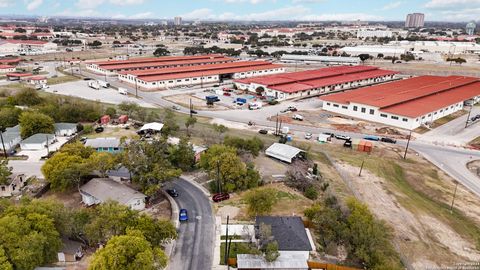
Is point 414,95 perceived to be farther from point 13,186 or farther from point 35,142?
point 13,186

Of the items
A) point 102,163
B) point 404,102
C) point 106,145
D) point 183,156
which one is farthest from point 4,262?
point 404,102

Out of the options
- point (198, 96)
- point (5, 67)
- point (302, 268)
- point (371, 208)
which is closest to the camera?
point (302, 268)

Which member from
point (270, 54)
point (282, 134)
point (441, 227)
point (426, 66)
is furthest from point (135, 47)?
point (441, 227)

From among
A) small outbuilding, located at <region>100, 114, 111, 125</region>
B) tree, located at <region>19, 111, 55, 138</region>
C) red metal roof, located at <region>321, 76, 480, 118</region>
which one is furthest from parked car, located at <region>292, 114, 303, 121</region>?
tree, located at <region>19, 111, 55, 138</region>

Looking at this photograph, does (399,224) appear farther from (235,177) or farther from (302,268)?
(235,177)

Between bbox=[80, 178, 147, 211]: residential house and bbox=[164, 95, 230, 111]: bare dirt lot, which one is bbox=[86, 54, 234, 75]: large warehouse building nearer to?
bbox=[164, 95, 230, 111]: bare dirt lot

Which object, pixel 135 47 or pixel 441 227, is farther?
pixel 135 47

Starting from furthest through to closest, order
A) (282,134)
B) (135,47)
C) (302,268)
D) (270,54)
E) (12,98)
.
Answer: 1. (135,47)
2. (270,54)
3. (12,98)
4. (282,134)
5. (302,268)
